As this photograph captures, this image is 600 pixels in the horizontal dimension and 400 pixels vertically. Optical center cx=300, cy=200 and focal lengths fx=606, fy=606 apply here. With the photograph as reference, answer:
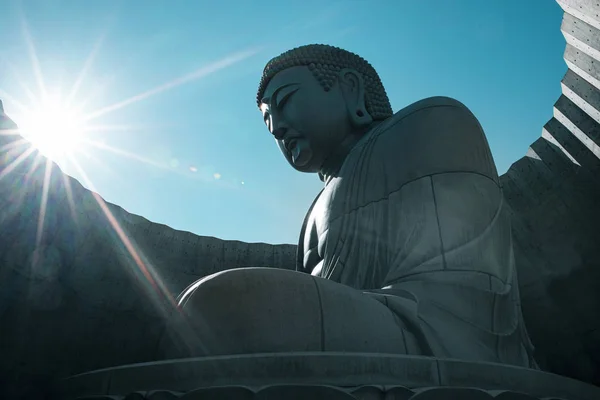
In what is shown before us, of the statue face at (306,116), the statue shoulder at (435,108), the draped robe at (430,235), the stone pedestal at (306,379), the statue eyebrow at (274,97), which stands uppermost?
the statue eyebrow at (274,97)

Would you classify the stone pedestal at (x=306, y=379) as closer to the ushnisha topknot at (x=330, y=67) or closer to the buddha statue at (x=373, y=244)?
the buddha statue at (x=373, y=244)

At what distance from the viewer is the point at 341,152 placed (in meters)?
4.44

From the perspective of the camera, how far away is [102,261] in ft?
15.8

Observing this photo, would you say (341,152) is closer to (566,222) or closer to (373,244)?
(373,244)

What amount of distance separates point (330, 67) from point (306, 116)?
477 mm

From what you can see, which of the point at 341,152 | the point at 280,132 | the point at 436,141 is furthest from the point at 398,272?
the point at 280,132

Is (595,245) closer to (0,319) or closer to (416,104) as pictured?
(416,104)

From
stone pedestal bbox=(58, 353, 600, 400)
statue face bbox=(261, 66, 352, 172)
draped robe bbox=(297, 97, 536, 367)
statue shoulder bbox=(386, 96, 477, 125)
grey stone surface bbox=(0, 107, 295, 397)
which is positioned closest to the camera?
stone pedestal bbox=(58, 353, 600, 400)

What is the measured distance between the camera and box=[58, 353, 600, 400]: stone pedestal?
1.82 meters

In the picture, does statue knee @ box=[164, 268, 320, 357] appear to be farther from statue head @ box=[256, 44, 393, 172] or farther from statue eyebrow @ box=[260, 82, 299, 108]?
statue eyebrow @ box=[260, 82, 299, 108]

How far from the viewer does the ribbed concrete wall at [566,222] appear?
4.55 metres

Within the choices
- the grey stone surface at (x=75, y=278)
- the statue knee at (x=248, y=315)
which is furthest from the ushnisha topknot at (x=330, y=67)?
the statue knee at (x=248, y=315)

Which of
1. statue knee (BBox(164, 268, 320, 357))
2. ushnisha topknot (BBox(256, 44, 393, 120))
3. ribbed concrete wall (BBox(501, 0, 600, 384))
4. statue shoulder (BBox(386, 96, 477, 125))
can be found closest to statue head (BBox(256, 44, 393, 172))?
ushnisha topknot (BBox(256, 44, 393, 120))

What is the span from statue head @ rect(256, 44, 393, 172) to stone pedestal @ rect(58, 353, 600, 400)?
2.59 meters
